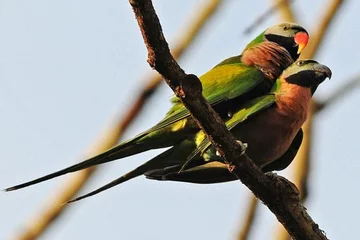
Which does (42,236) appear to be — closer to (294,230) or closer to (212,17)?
(294,230)

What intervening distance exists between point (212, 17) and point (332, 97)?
3.18 feet

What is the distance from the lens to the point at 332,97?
198 inches

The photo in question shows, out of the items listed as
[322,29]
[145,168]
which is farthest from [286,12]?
[145,168]

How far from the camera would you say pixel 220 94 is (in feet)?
14.8

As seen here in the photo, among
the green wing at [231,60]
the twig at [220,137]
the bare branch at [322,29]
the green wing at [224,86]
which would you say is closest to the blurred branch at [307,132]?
the bare branch at [322,29]

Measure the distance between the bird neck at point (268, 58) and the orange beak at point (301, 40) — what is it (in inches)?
6.4

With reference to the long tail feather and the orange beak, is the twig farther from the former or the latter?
the orange beak

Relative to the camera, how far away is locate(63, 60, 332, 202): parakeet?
4.40 meters

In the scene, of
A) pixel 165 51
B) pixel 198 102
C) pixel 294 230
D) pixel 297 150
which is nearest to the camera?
pixel 165 51

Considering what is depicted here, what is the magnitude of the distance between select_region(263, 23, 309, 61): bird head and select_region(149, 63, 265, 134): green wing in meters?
0.56

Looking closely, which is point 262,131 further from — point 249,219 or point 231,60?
point 231,60

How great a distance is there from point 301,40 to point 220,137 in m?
1.90

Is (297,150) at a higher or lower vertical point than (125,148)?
lower

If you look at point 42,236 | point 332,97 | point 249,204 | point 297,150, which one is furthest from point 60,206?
point 332,97
